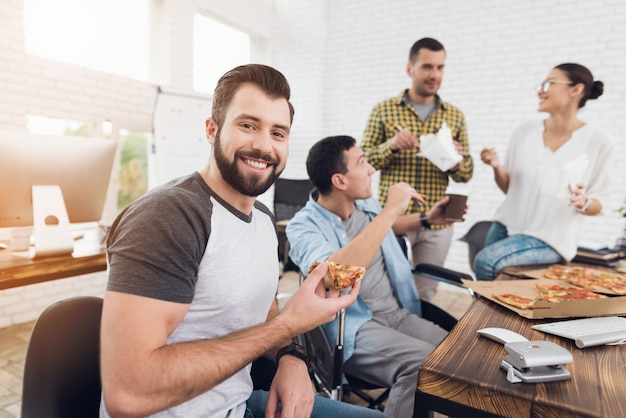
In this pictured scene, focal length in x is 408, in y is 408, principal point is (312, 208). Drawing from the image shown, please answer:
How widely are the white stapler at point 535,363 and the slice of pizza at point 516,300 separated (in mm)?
321

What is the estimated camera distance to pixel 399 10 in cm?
455

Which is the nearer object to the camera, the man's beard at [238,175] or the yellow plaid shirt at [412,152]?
the man's beard at [238,175]

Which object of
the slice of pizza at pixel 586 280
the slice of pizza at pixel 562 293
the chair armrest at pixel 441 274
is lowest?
the chair armrest at pixel 441 274

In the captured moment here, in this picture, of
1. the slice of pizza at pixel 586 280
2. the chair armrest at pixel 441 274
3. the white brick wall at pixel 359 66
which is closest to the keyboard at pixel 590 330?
the slice of pizza at pixel 586 280

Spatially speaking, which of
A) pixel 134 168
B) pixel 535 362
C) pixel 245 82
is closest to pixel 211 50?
pixel 134 168

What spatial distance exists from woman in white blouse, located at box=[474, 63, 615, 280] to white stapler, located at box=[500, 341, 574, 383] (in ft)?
3.09

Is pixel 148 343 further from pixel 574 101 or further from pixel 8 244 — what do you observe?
pixel 574 101

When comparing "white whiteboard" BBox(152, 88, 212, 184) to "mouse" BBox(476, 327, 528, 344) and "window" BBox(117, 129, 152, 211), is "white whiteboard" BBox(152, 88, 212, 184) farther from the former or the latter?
"mouse" BBox(476, 327, 528, 344)

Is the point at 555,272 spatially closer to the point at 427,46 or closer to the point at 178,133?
the point at 427,46

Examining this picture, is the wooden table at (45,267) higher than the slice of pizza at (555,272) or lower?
lower

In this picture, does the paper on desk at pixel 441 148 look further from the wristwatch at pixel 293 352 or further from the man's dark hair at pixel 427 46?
the wristwatch at pixel 293 352

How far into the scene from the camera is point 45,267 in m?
1.53

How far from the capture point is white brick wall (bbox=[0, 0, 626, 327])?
10.5 feet

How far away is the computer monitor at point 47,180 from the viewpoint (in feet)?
5.14
